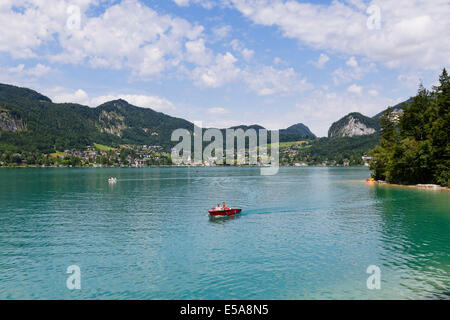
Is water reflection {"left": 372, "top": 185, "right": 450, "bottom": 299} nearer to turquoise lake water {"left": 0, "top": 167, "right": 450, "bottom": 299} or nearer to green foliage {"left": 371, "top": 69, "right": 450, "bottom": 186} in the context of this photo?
turquoise lake water {"left": 0, "top": 167, "right": 450, "bottom": 299}

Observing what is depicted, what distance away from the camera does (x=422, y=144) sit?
106 meters

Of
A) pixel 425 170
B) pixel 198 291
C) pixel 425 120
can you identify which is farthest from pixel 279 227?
pixel 425 120

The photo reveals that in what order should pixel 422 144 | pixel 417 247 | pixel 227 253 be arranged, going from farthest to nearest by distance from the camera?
1. pixel 422 144
2. pixel 417 247
3. pixel 227 253

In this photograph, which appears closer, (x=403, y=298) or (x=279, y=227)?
(x=403, y=298)

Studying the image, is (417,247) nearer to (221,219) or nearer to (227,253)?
(227,253)

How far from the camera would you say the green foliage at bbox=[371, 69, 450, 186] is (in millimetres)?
104000

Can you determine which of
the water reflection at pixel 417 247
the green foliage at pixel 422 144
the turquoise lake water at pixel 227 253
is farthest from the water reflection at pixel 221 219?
Result: the green foliage at pixel 422 144

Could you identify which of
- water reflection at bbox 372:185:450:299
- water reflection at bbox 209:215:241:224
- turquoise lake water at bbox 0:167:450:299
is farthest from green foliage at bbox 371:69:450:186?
water reflection at bbox 209:215:241:224

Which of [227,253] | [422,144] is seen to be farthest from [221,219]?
[422,144]

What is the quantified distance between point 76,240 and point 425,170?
374 ft

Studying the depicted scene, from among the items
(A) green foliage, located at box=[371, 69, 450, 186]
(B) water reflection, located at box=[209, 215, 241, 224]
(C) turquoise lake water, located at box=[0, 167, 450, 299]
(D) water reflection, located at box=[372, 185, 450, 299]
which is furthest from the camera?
(A) green foliage, located at box=[371, 69, 450, 186]

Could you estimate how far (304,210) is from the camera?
6956cm
